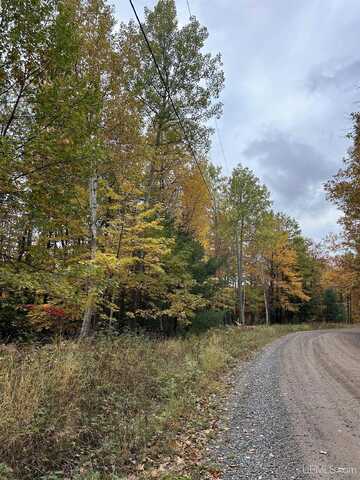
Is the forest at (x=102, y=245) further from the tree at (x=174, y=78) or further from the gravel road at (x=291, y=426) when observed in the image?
the gravel road at (x=291, y=426)

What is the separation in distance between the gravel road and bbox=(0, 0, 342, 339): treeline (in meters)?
3.81

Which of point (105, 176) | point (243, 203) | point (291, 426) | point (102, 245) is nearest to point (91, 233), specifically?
point (102, 245)

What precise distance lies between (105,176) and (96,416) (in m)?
9.30

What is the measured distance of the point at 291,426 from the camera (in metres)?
4.65

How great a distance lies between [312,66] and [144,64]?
684cm

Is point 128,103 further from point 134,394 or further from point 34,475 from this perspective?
point 34,475

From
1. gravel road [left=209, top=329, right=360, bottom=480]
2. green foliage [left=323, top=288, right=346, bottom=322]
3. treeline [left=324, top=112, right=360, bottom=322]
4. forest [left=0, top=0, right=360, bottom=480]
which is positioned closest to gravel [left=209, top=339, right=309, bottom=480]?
gravel road [left=209, top=329, right=360, bottom=480]

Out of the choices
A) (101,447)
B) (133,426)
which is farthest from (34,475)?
(133,426)

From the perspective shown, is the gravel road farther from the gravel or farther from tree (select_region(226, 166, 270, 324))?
tree (select_region(226, 166, 270, 324))

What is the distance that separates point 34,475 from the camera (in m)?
3.18

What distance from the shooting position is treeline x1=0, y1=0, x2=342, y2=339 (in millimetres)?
5734

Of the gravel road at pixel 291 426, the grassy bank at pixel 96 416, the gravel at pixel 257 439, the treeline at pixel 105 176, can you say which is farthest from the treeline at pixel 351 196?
the grassy bank at pixel 96 416

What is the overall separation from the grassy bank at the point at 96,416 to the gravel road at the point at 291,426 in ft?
1.67

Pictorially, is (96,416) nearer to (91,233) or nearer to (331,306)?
(91,233)
